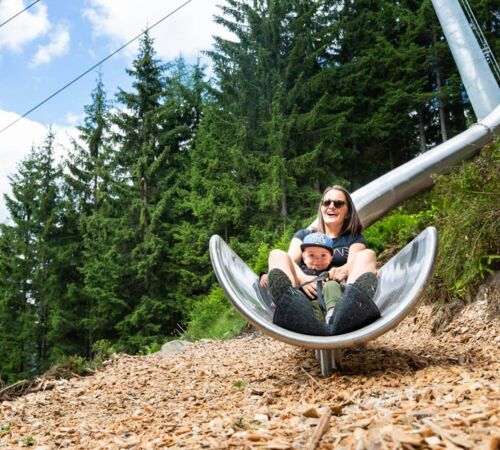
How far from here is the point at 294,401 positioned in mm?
2127

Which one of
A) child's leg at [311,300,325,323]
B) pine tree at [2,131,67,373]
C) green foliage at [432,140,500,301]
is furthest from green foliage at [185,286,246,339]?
pine tree at [2,131,67,373]

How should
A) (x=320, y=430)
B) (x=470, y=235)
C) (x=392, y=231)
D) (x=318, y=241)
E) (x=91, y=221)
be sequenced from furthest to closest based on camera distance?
(x=91, y=221) → (x=392, y=231) → (x=470, y=235) → (x=318, y=241) → (x=320, y=430)

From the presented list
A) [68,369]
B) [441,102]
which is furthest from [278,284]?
[441,102]

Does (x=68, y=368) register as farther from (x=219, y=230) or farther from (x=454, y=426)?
(x=219, y=230)

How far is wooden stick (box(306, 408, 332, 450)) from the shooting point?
4.28ft

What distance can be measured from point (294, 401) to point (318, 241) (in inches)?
39.1

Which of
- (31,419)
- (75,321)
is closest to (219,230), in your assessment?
(75,321)

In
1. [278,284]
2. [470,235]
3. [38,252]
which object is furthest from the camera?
[38,252]

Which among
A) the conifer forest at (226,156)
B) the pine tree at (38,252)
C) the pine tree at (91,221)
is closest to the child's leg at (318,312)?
the conifer forest at (226,156)

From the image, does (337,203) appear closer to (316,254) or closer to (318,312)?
(316,254)

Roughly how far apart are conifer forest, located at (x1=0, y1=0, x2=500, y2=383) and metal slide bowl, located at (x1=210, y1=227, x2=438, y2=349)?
770cm

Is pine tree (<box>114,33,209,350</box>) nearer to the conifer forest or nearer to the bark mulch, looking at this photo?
the conifer forest

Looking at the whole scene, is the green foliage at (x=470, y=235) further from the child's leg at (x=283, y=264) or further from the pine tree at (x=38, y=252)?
the pine tree at (x=38, y=252)

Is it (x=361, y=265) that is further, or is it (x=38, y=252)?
(x=38, y=252)
